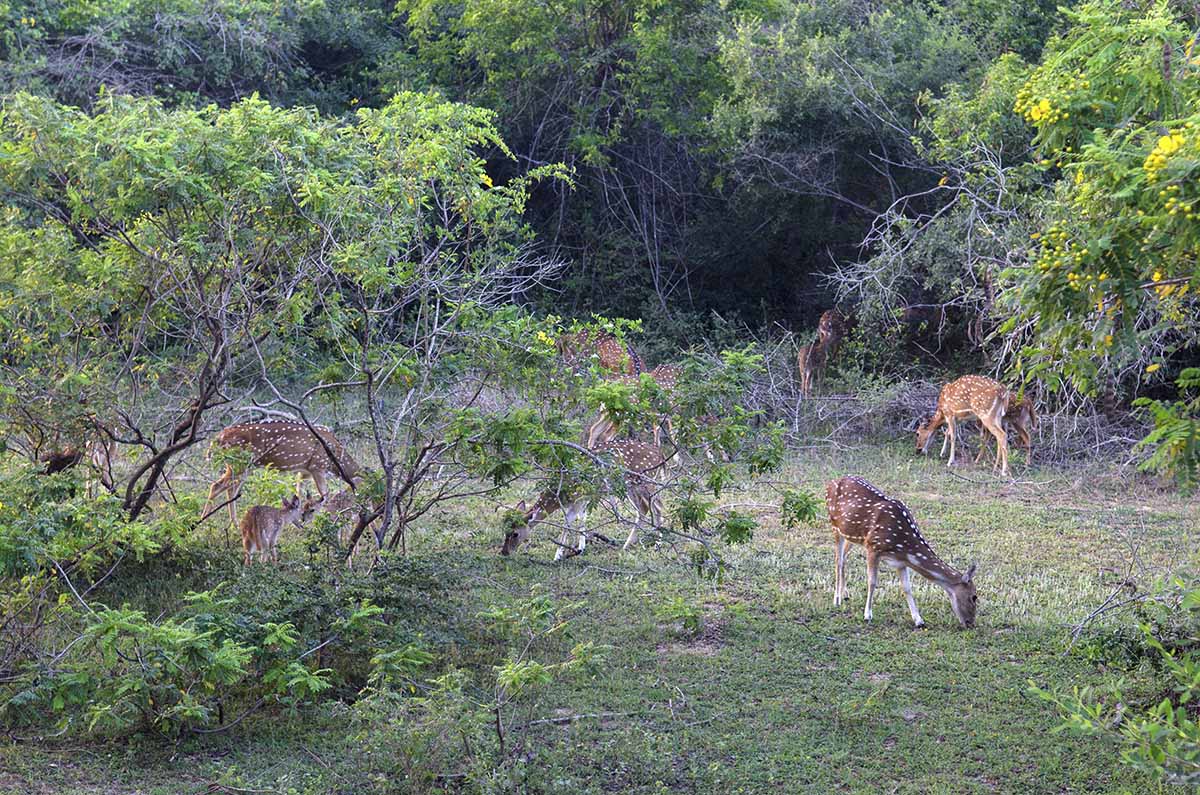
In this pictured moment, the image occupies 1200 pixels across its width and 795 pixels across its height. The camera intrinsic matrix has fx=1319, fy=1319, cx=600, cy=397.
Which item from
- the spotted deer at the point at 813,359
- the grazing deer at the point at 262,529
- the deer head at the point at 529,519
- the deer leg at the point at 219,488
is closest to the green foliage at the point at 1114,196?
the deer head at the point at 529,519

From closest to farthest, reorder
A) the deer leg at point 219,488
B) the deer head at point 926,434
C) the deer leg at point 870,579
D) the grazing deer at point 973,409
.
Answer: the deer leg at point 870,579 → the deer leg at point 219,488 → the grazing deer at point 973,409 → the deer head at point 926,434

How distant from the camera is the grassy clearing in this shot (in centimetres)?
646

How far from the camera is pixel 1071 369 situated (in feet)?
18.0

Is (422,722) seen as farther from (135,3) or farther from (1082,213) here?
(135,3)

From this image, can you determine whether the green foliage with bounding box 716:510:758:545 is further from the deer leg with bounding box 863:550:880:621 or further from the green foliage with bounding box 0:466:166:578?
the green foliage with bounding box 0:466:166:578

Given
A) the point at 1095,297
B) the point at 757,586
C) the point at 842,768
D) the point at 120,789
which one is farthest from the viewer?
the point at 757,586

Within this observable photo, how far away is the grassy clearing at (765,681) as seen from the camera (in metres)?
6.46

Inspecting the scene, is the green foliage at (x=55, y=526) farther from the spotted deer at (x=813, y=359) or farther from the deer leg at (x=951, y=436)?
the spotted deer at (x=813, y=359)

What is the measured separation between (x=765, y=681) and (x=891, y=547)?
1590 millimetres

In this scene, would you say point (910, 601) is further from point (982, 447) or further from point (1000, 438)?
point (982, 447)

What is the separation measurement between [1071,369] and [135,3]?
49.5 ft

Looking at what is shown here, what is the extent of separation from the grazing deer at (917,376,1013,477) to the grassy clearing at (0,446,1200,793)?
221 cm

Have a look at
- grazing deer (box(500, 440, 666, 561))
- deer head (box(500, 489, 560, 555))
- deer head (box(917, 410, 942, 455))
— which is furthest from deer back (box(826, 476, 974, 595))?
deer head (box(917, 410, 942, 455))

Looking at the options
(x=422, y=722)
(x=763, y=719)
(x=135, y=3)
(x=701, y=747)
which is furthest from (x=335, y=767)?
(x=135, y=3)
